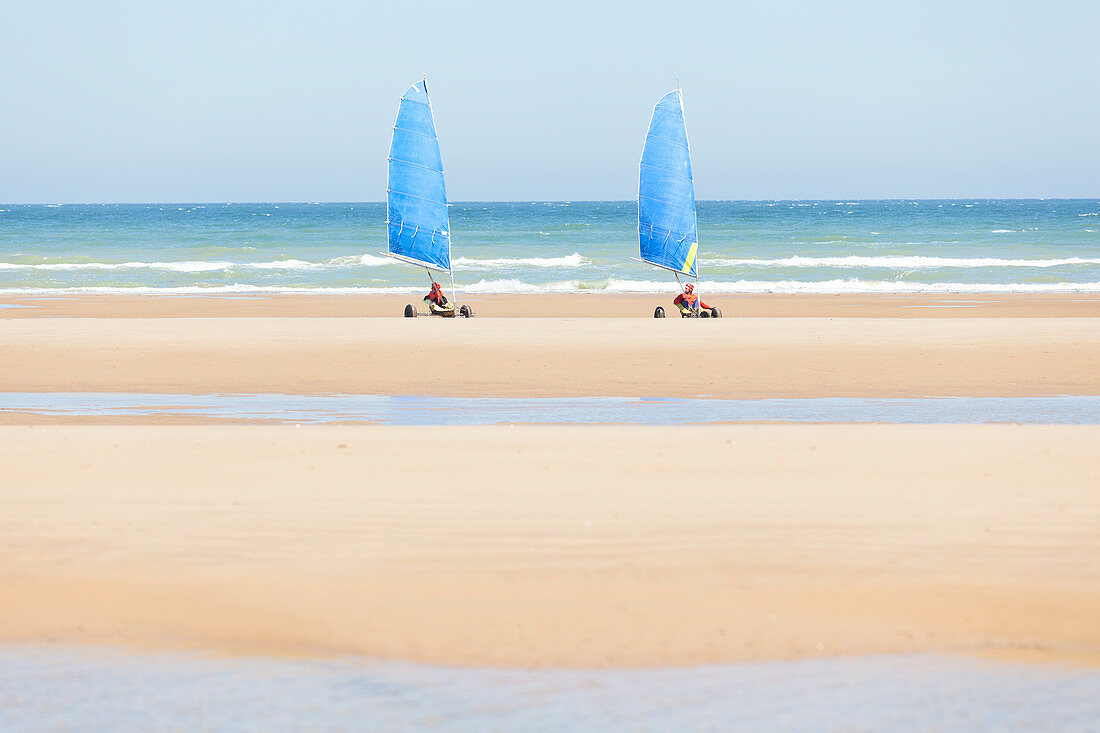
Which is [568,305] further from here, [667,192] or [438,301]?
[438,301]

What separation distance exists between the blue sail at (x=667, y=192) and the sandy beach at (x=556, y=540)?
654 inches

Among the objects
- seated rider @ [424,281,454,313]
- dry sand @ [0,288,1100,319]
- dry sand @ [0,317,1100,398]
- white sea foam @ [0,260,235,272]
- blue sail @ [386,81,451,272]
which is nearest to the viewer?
dry sand @ [0,317,1100,398]

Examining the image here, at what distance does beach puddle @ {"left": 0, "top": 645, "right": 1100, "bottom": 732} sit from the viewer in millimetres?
4734

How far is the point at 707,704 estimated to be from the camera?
493 cm

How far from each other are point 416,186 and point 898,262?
3246 cm

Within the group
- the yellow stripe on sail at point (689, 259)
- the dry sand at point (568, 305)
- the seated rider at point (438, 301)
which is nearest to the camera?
the seated rider at point (438, 301)

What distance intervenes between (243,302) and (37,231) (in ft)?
199

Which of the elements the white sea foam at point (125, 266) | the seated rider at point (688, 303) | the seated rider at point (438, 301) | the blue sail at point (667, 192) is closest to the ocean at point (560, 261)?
the white sea foam at point (125, 266)

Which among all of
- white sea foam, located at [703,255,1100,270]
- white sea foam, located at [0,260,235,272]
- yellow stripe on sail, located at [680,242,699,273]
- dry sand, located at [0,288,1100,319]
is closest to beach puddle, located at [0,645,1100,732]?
yellow stripe on sail, located at [680,242,699,273]

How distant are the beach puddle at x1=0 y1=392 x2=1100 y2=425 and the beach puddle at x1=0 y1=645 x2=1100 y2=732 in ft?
24.3

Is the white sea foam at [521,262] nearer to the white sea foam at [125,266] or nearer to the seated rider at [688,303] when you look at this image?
the white sea foam at [125,266]

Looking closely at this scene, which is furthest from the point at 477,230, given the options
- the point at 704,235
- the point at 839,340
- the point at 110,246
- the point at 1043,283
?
the point at 839,340

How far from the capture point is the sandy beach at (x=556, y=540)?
5793 millimetres

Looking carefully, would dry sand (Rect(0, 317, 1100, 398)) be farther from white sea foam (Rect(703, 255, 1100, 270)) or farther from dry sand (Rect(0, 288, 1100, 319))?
white sea foam (Rect(703, 255, 1100, 270))
